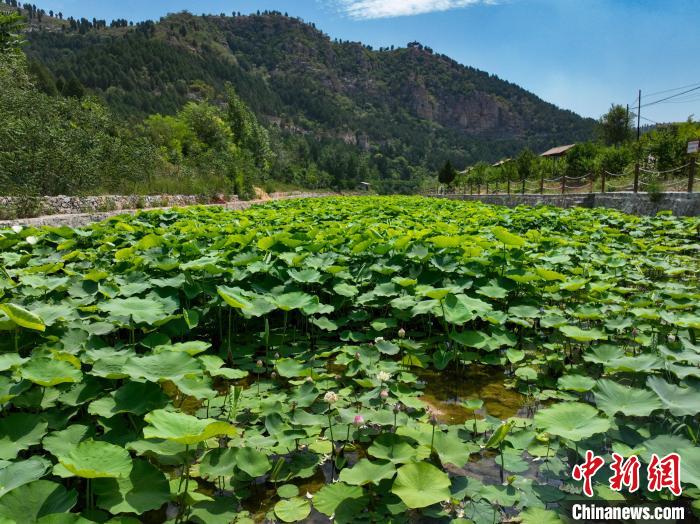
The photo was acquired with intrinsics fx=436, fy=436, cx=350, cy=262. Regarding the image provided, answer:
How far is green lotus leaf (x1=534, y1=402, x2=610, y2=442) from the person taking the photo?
1596 millimetres

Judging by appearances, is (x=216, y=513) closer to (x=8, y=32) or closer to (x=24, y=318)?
(x=24, y=318)

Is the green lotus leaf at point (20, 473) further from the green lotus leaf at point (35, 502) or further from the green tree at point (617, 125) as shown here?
the green tree at point (617, 125)

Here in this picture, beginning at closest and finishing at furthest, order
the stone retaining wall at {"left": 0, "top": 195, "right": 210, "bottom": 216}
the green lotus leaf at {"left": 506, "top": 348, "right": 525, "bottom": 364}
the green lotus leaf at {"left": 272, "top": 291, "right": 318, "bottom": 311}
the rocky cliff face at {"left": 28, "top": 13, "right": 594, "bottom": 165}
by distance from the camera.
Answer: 1. the green lotus leaf at {"left": 506, "top": 348, "right": 525, "bottom": 364}
2. the green lotus leaf at {"left": 272, "top": 291, "right": 318, "bottom": 311}
3. the stone retaining wall at {"left": 0, "top": 195, "right": 210, "bottom": 216}
4. the rocky cliff face at {"left": 28, "top": 13, "right": 594, "bottom": 165}

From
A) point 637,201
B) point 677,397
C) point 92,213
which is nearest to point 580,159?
point 637,201

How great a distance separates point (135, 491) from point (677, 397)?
6.57 feet

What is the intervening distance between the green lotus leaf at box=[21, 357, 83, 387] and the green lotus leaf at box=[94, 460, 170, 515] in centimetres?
49

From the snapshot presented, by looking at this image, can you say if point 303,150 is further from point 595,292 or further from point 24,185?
point 595,292

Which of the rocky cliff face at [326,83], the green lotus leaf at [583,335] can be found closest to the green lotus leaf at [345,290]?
the green lotus leaf at [583,335]

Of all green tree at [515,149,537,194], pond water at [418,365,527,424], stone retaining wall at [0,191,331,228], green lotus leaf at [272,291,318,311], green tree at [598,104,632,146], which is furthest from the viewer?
green tree at [598,104,632,146]

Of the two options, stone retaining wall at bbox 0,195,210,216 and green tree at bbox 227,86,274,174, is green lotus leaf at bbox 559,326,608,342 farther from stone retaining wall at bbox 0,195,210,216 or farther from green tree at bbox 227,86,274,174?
green tree at bbox 227,86,274,174

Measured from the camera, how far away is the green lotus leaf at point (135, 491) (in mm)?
1317

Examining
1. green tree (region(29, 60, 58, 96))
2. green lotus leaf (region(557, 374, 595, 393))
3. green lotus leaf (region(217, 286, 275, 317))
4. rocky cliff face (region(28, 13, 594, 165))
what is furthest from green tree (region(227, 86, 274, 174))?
green lotus leaf (region(557, 374, 595, 393))

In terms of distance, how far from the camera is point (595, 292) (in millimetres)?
3594

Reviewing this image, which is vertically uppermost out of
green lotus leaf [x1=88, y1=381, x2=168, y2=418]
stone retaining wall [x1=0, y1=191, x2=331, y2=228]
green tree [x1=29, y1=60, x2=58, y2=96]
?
green tree [x1=29, y1=60, x2=58, y2=96]
